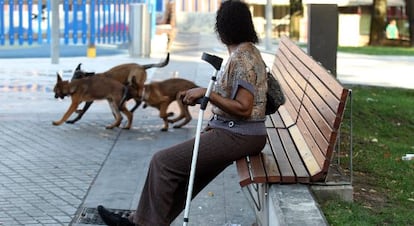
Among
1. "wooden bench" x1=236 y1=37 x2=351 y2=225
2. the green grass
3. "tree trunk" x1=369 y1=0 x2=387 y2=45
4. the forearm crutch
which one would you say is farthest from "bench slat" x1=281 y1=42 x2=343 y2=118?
"tree trunk" x1=369 y1=0 x2=387 y2=45

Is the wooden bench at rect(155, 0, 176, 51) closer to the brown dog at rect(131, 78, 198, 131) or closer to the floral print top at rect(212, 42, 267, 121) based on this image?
the brown dog at rect(131, 78, 198, 131)

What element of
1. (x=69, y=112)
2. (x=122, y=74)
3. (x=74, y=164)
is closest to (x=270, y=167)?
(x=74, y=164)

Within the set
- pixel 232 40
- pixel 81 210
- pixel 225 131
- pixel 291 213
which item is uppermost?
pixel 232 40

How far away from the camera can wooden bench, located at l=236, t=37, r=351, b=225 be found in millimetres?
5195

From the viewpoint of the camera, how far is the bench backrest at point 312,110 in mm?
5134

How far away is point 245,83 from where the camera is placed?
5270 millimetres

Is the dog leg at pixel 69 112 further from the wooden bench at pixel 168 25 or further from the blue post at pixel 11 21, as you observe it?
the wooden bench at pixel 168 25

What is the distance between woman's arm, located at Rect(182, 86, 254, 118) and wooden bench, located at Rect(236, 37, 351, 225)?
0.42 meters

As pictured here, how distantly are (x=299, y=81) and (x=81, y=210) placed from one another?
235 cm

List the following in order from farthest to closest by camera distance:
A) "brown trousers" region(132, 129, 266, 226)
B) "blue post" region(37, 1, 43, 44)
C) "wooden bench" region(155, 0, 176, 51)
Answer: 1. "wooden bench" region(155, 0, 176, 51)
2. "blue post" region(37, 1, 43, 44)
3. "brown trousers" region(132, 129, 266, 226)

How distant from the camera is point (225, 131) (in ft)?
17.9

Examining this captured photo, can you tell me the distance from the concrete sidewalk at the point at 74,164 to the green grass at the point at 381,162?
1100 millimetres

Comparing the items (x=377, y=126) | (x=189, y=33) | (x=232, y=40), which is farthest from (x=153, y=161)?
(x=189, y=33)

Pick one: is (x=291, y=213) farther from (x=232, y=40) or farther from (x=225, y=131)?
(x=232, y=40)
